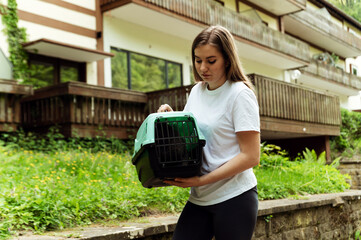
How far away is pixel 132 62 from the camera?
606 inches

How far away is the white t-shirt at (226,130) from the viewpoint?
2516 millimetres

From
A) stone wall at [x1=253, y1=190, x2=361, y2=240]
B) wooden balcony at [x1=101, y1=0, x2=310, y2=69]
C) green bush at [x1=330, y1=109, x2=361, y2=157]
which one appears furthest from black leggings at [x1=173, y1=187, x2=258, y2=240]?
green bush at [x1=330, y1=109, x2=361, y2=157]

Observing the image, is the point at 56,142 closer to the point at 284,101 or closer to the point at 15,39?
the point at 15,39

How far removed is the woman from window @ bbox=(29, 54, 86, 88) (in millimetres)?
10354

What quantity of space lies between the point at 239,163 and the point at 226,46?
65 centimetres

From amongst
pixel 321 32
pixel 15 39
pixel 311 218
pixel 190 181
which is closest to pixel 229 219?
pixel 190 181

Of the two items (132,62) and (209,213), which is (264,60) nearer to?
(132,62)

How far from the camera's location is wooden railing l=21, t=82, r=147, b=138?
10.7 meters

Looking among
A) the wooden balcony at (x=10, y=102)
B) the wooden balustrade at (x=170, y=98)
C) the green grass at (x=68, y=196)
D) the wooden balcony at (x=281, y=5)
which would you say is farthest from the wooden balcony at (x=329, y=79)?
the green grass at (x=68, y=196)

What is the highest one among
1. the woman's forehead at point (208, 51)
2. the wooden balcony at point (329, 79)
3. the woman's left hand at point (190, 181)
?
the wooden balcony at point (329, 79)

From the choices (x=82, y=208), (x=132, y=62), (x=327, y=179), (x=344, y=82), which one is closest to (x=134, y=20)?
(x=132, y=62)

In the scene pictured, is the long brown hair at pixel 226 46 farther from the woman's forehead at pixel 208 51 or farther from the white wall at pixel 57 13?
the white wall at pixel 57 13

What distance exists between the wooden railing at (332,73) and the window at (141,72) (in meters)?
11.5

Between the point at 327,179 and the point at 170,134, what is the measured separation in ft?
22.6
